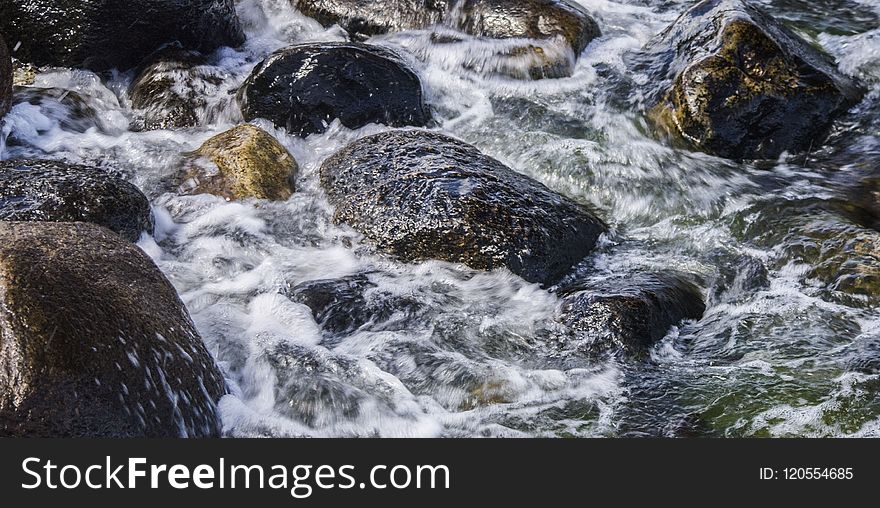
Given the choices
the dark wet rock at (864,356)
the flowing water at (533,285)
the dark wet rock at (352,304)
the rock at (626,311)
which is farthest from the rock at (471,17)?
the dark wet rock at (864,356)

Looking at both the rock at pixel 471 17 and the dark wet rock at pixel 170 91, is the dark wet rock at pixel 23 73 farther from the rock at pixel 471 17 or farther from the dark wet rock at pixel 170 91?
the rock at pixel 471 17

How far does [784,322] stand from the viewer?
564 centimetres

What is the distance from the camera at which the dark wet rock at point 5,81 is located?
7043 mm

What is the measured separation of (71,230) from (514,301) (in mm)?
2561

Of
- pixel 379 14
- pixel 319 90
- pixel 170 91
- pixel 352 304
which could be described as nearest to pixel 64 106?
pixel 170 91

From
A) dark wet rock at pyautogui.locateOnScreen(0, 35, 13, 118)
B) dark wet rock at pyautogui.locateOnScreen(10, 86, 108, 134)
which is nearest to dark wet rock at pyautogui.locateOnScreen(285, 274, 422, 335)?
dark wet rock at pyautogui.locateOnScreen(10, 86, 108, 134)

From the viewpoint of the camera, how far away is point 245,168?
22.4 feet

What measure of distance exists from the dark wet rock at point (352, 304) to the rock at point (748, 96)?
3.05 m

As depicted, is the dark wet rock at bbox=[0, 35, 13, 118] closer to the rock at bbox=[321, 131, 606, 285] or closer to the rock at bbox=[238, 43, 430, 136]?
the rock at bbox=[238, 43, 430, 136]

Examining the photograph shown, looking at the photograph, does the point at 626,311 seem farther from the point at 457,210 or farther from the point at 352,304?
the point at 352,304

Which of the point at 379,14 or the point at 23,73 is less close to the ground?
the point at 379,14

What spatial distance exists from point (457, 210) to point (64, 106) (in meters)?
3.57

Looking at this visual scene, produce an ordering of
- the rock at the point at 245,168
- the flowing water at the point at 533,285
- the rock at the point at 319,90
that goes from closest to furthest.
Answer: the flowing water at the point at 533,285, the rock at the point at 245,168, the rock at the point at 319,90

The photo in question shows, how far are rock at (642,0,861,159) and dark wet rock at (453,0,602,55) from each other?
1371 millimetres
